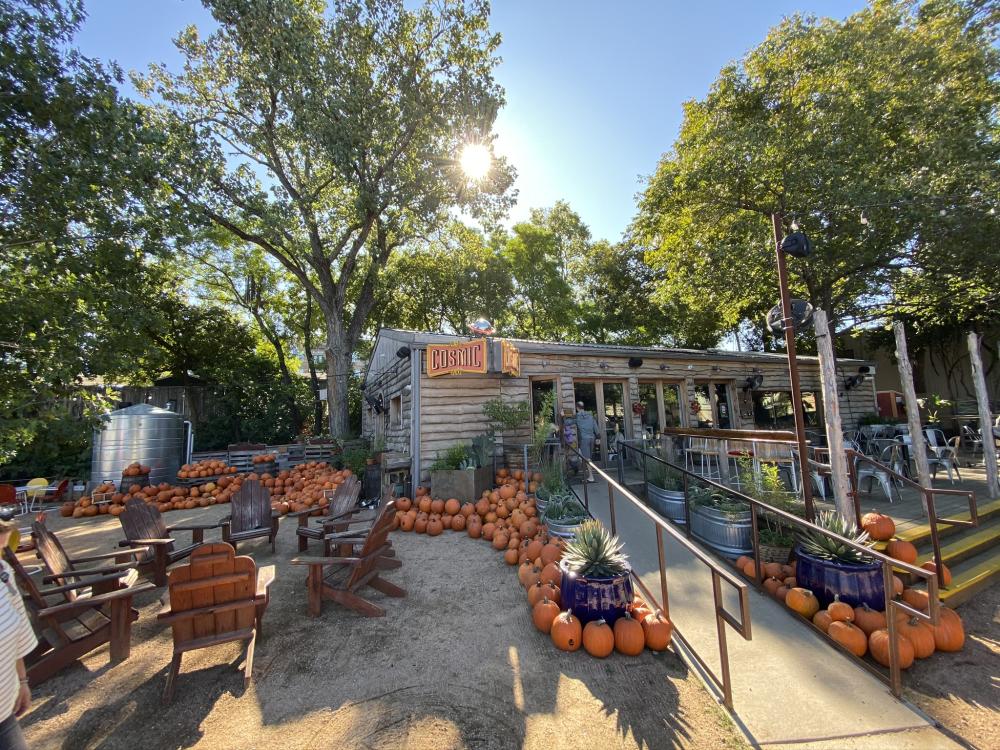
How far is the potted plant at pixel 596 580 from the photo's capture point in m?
3.11

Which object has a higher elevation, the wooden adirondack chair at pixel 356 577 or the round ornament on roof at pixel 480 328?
the round ornament on roof at pixel 480 328

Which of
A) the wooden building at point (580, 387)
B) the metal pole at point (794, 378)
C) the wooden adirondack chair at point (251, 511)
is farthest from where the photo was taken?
the wooden building at point (580, 387)

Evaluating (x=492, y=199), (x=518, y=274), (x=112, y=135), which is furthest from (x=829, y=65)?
(x=112, y=135)

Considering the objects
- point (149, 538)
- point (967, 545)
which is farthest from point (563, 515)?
point (149, 538)

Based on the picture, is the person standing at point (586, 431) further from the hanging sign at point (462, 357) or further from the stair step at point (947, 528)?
the stair step at point (947, 528)

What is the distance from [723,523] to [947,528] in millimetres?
2832

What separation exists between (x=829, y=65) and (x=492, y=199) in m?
10.7

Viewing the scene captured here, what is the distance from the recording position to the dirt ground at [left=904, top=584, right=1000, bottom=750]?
7.61ft

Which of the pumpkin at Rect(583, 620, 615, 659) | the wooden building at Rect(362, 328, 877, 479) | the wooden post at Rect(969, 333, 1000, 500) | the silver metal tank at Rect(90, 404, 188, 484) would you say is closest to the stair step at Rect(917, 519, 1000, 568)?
the wooden post at Rect(969, 333, 1000, 500)

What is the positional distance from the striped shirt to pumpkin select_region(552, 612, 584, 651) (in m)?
2.91

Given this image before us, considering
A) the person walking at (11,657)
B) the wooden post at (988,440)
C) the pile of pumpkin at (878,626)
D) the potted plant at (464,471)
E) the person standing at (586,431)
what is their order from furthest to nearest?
the person standing at (586,431) < the potted plant at (464,471) < the wooden post at (988,440) < the pile of pumpkin at (878,626) < the person walking at (11,657)

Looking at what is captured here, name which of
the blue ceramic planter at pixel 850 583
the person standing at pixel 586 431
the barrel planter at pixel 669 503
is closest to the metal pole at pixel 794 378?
the blue ceramic planter at pixel 850 583

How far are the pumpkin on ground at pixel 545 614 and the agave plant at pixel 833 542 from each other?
7.56 feet

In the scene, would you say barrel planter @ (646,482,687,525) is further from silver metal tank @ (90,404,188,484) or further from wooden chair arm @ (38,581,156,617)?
silver metal tank @ (90,404,188,484)
